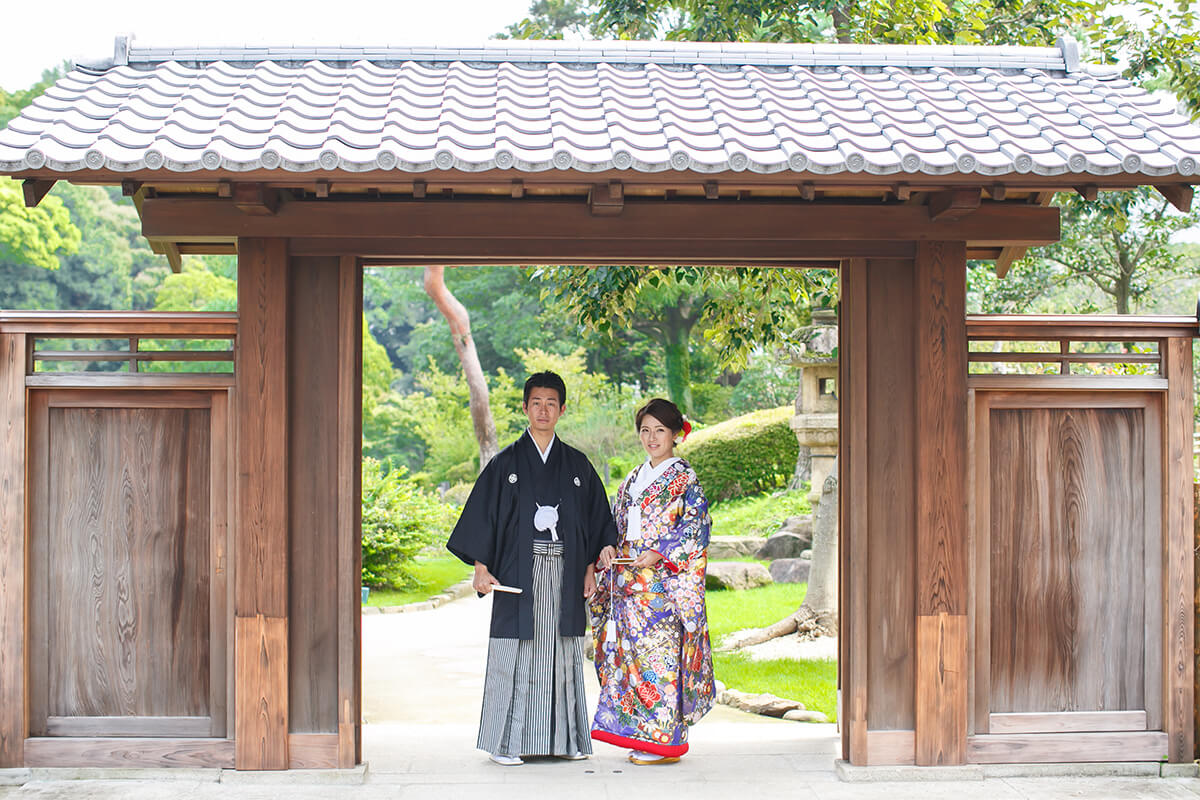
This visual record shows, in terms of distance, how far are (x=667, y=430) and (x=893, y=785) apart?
1.82 metres

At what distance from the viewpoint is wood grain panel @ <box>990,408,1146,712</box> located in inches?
192

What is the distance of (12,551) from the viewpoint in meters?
4.62

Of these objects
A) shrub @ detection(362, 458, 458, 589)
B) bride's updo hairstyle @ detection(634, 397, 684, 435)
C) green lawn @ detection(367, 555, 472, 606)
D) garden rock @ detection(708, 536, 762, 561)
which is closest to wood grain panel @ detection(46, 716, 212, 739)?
bride's updo hairstyle @ detection(634, 397, 684, 435)

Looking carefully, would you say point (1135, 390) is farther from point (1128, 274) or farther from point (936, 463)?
point (1128, 274)

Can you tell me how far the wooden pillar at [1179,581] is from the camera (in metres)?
4.82

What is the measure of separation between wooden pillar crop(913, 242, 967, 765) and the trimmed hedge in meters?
13.4

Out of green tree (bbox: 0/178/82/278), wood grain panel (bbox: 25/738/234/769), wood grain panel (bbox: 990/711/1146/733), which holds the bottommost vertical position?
wood grain panel (bbox: 25/738/234/769)

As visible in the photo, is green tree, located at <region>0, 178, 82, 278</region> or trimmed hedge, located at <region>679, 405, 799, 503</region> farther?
green tree, located at <region>0, 178, 82, 278</region>

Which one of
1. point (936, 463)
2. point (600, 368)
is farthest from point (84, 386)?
point (600, 368)

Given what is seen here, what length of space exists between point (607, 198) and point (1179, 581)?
120 inches

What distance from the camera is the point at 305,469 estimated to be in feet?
15.4

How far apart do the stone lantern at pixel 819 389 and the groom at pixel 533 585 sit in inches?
184

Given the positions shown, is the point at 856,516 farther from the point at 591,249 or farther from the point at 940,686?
the point at 591,249

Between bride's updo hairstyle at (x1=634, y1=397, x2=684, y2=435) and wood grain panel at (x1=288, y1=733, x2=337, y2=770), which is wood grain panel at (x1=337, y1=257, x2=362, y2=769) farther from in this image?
bride's updo hairstyle at (x1=634, y1=397, x2=684, y2=435)
